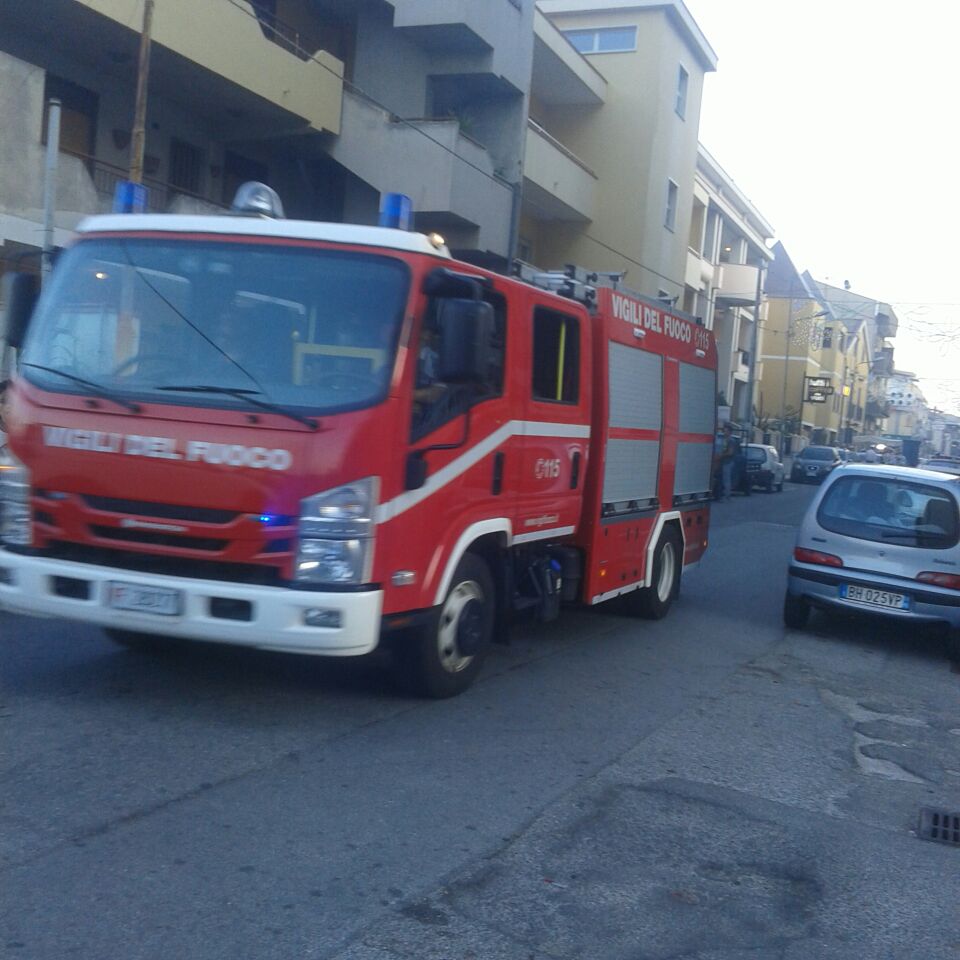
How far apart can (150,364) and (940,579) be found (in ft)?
22.7

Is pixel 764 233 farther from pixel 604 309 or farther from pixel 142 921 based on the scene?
pixel 142 921

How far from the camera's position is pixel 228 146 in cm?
2006

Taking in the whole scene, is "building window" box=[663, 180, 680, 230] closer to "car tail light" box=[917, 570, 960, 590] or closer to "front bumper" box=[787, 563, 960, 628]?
"front bumper" box=[787, 563, 960, 628]

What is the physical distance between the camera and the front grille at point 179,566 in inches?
223

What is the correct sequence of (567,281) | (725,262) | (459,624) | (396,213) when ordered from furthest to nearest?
1. (725,262)
2. (567,281)
3. (459,624)
4. (396,213)

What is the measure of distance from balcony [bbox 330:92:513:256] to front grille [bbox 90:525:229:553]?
14.8m

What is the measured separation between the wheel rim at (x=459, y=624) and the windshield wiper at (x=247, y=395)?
5.11 feet

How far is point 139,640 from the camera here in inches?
291

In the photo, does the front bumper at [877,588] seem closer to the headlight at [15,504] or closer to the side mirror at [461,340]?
the side mirror at [461,340]

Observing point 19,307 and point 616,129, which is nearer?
point 19,307

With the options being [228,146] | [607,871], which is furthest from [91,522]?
[228,146]

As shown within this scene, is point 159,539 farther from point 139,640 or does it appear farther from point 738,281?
point 738,281

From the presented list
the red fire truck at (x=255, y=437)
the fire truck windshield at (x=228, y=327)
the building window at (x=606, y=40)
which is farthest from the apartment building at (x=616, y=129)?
the fire truck windshield at (x=228, y=327)

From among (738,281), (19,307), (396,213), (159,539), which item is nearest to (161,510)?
(159,539)
